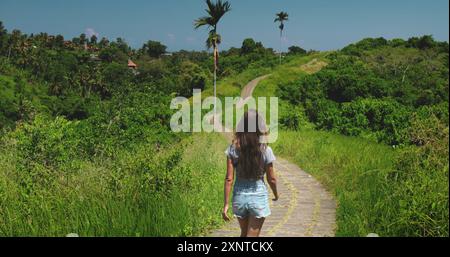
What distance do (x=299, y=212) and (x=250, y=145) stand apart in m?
2.69

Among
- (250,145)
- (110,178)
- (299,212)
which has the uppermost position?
(250,145)

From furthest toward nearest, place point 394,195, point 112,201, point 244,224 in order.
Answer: point 112,201 < point 394,195 < point 244,224

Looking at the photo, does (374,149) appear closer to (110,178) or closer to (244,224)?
(110,178)

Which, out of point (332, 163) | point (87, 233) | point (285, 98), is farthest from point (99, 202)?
point (285, 98)

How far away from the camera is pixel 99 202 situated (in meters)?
5.36

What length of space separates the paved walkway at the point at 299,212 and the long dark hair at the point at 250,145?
4.99 ft

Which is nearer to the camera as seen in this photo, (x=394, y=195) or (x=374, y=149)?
(x=394, y=195)

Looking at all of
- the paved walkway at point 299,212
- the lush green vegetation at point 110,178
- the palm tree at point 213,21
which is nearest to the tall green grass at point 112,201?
the lush green vegetation at point 110,178

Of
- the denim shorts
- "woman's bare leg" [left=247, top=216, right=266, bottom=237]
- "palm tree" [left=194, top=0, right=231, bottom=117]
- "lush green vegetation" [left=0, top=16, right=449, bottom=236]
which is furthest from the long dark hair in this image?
"palm tree" [left=194, top=0, right=231, bottom=117]

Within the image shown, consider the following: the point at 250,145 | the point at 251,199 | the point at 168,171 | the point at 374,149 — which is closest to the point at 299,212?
the point at 168,171

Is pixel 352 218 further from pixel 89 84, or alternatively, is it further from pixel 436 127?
pixel 89 84

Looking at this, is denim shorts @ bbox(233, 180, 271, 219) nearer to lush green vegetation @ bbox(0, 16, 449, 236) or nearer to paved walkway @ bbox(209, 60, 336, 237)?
paved walkway @ bbox(209, 60, 336, 237)

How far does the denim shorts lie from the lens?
369 cm

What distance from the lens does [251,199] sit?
3686 millimetres
